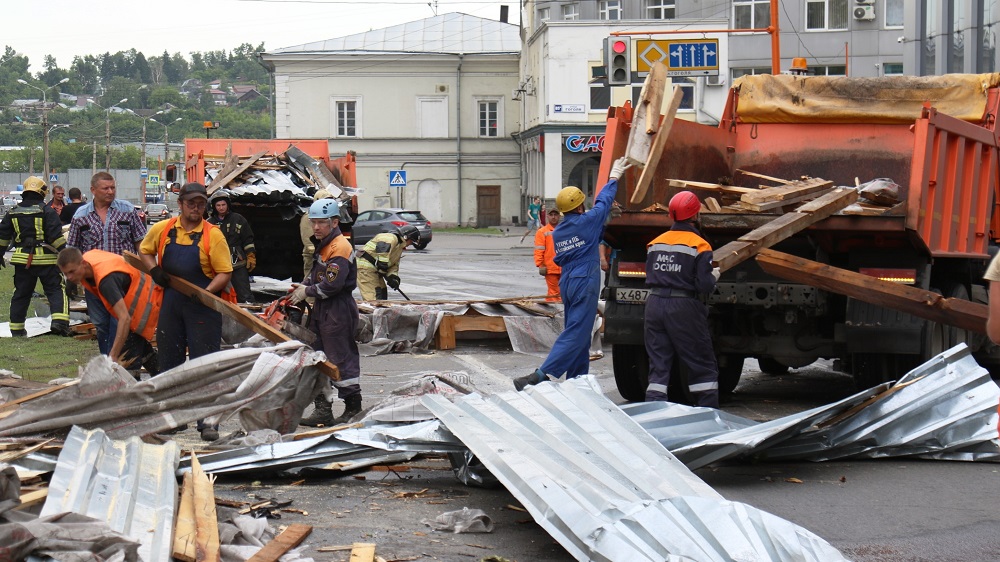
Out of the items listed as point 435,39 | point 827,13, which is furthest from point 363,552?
point 435,39

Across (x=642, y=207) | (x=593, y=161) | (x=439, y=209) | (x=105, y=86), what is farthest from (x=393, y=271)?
(x=105, y=86)

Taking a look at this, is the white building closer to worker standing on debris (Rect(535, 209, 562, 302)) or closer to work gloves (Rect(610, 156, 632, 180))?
worker standing on debris (Rect(535, 209, 562, 302))

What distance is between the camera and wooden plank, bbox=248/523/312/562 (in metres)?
4.79

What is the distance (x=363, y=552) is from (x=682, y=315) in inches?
133

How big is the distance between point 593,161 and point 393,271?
36.4m

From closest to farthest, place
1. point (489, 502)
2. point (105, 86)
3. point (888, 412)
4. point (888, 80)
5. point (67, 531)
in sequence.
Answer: point (67, 531), point (489, 502), point (888, 412), point (888, 80), point (105, 86)

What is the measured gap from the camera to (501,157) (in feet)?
190

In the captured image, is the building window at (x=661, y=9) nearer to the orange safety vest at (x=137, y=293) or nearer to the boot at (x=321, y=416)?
the orange safety vest at (x=137, y=293)

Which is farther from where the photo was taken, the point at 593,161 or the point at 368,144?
the point at 368,144

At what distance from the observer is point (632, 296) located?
29.8 ft

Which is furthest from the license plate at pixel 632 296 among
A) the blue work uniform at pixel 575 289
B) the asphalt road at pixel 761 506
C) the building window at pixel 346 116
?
the building window at pixel 346 116

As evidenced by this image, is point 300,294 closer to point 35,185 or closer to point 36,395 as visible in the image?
point 36,395

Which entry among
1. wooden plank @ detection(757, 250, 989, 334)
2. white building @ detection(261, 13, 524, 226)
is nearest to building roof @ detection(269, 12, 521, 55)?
white building @ detection(261, 13, 524, 226)

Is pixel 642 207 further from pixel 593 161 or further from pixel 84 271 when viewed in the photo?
pixel 593 161
